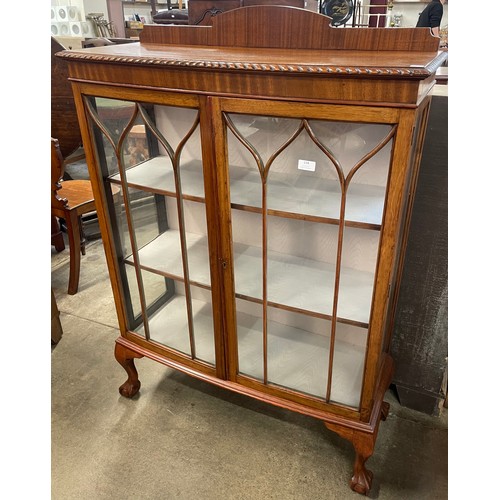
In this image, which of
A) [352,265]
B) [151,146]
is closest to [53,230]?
[151,146]

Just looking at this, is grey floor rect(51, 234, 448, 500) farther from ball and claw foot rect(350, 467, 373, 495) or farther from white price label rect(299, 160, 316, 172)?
white price label rect(299, 160, 316, 172)

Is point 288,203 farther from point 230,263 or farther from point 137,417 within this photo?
point 137,417

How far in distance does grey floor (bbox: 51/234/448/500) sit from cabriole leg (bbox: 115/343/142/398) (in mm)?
40

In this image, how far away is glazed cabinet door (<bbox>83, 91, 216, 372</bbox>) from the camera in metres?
1.17

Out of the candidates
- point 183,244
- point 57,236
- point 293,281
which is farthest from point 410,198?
point 57,236

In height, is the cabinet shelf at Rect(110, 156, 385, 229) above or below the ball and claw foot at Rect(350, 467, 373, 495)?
above

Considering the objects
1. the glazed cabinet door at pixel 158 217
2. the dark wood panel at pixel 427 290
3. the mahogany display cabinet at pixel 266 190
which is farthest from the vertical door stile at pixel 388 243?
the glazed cabinet door at pixel 158 217

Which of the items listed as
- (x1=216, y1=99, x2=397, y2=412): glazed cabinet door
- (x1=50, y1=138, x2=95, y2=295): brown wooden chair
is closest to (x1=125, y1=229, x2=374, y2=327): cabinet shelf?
(x1=216, y1=99, x2=397, y2=412): glazed cabinet door

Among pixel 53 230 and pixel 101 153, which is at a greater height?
pixel 101 153

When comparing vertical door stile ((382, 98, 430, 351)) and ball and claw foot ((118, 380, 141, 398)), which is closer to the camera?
vertical door stile ((382, 98, 430, 351))

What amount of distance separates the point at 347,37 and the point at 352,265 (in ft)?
2.04

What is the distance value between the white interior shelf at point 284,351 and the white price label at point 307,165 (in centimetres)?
49

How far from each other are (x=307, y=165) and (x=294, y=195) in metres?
0.10

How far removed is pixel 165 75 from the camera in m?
1.05
